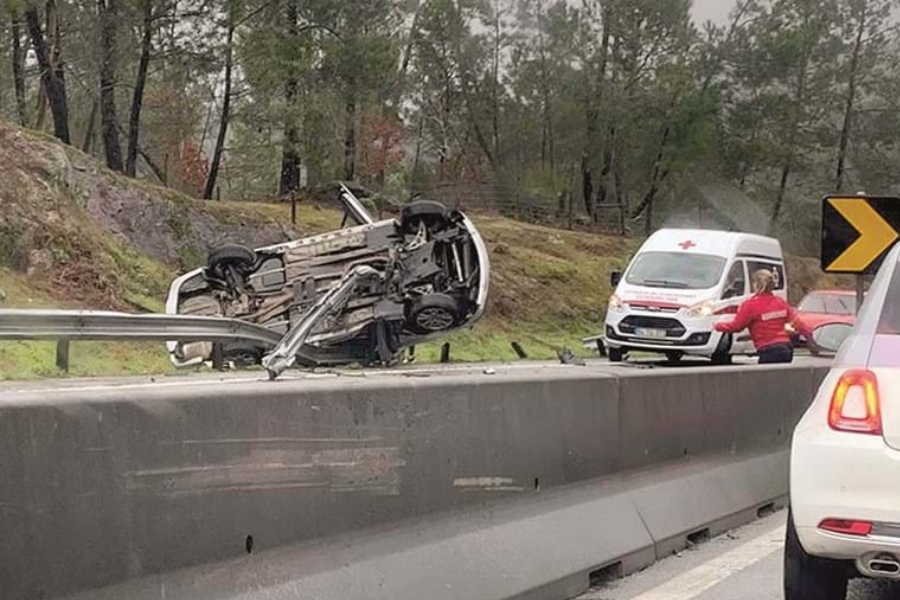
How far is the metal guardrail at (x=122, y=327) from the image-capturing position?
40.4 feet

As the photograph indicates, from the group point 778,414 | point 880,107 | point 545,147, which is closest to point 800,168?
point 880,107

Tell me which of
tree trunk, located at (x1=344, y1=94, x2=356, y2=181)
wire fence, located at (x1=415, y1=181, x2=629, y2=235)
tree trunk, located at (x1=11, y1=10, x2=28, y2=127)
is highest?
tree trunk, located at (x1=11, y1=10, x2=28, y2=127)

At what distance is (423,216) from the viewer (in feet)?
53.4

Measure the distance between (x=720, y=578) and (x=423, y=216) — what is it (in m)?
10.3

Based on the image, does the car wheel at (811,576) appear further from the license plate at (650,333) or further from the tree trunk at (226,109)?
the tree trunk at (226,109)

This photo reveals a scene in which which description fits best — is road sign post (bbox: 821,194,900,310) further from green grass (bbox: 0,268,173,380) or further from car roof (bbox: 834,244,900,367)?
green grass (bbox: 0,268,173,380)

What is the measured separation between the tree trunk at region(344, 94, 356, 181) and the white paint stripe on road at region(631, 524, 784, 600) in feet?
94.1

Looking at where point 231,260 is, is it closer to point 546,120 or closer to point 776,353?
point 776,353

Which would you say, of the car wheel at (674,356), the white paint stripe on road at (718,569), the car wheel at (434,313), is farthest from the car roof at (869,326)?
the car wheel at (674,356)

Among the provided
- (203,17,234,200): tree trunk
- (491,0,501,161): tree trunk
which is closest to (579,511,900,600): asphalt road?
(203,17,234,200): tree trunk

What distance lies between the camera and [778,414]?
32.3ft

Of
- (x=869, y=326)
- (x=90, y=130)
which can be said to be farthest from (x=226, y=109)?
(x=869, y=326)

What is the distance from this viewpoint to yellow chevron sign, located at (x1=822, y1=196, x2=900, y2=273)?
1339cm

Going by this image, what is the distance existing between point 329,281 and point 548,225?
1305 inches
